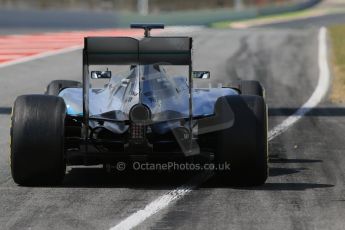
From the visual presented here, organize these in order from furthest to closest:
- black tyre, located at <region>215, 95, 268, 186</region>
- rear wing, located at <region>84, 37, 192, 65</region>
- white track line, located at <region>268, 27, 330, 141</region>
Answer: white track line, located at <region>268, 27, 330, 141</region>, rear wing, located at <region>84, 37, 192, 65</region>, black tyre, located at <region>215, 95, 268, 186</region>

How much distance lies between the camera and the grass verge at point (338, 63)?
19984 millimetres

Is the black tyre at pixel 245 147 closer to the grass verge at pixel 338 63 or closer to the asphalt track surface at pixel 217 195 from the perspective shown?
the asphalt track surface at pixel 217 195

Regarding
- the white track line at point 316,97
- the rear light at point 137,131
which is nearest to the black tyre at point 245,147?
the rear light at point 137,131

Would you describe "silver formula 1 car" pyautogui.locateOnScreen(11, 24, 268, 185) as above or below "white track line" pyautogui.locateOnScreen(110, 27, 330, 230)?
above

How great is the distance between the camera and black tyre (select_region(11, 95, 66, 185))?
31.3 feet

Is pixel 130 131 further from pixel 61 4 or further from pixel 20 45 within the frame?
pixel 61 4

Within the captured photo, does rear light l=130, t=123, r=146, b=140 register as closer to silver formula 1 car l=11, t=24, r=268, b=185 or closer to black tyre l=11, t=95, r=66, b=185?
silver formula 1 car l=11, t=24, r=268, b=185

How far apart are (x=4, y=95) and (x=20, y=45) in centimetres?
1223

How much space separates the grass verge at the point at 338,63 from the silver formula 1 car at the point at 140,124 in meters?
9.20

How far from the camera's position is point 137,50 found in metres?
10.1

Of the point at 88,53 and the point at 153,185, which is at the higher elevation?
the point at 88,53

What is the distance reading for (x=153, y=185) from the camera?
10008mm

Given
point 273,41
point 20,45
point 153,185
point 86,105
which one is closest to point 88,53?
point 86,105

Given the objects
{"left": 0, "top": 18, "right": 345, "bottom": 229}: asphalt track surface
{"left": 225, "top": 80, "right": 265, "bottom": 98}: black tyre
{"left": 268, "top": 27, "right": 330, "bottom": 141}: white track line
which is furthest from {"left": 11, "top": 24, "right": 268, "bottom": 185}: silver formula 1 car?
{"left": 268, "top": 27, "right": 330, "bottom": 141}: white track line
